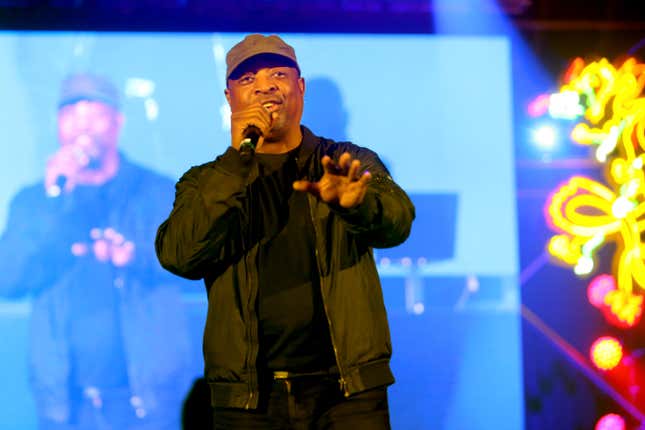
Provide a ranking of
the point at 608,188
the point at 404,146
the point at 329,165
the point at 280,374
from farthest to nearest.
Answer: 1. the point at 608,188
2. the point at 404,146
3. the point at 280,374
4. the point at 329,165

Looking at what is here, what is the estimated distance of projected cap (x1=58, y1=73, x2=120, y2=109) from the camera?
10.1 feet

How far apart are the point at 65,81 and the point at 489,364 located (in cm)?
200

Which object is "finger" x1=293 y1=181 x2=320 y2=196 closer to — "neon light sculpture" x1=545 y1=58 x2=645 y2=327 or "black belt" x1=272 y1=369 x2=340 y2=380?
"black belt" x1=272 y1=369 x2=340 y2=380

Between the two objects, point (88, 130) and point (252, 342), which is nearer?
point (252, 342)

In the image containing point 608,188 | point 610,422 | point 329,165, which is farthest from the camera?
point 608,188

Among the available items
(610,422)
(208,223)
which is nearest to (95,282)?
(208,223)

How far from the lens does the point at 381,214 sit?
171 centimetres

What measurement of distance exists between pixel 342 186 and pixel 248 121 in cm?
32

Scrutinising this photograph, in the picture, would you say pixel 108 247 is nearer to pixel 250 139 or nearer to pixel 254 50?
pixel 254 50

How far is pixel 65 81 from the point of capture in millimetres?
3082

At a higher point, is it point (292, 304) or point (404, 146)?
point (404, 146)

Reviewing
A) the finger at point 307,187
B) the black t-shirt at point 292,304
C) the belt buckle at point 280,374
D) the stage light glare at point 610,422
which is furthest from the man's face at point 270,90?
the stage light glare at point 610,422

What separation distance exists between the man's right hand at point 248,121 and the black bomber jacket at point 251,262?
0.03 m

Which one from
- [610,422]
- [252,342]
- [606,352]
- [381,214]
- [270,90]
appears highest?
[270,90]
